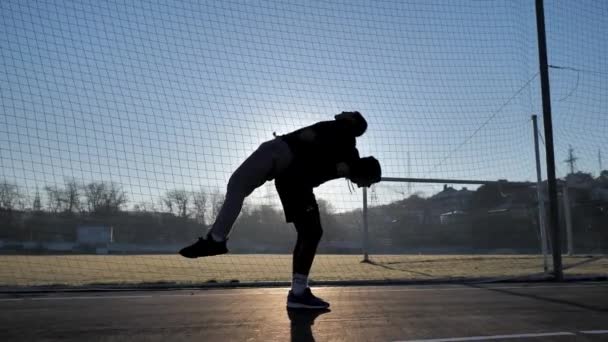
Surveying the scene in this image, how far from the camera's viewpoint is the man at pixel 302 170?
311cm

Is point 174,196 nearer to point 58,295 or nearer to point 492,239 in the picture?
point 58,295

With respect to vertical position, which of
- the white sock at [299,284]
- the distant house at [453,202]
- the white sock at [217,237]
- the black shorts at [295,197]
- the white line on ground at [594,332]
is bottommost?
the white line on ground at [594,332]

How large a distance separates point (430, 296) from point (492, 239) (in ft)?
120

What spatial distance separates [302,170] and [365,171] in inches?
16.7

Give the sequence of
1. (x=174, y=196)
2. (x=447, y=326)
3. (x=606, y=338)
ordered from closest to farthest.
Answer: (x=606, y=338), (x=447, y=326), (x=174, y=196)

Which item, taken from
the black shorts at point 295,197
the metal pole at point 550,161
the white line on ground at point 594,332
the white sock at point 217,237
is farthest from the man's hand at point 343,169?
the metal pole at point 550,161

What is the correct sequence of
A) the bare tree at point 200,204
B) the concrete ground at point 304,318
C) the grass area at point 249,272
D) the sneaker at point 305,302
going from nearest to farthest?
the concrete ground at point 304,318
the sneaker at point 305,302
the grass area at point 249,272
the bare tree at point 200,204

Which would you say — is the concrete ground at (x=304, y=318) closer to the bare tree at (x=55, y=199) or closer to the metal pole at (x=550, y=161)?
→ the metal pole at (x=550, y=161)

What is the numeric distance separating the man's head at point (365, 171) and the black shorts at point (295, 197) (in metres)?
0.32

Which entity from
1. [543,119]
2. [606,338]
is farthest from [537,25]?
[606,338]

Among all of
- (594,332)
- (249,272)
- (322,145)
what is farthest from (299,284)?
(249,272)

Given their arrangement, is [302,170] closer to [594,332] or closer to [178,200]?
[594,332]

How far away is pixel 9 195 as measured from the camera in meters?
9.41

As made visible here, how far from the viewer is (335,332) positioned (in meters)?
2.88
